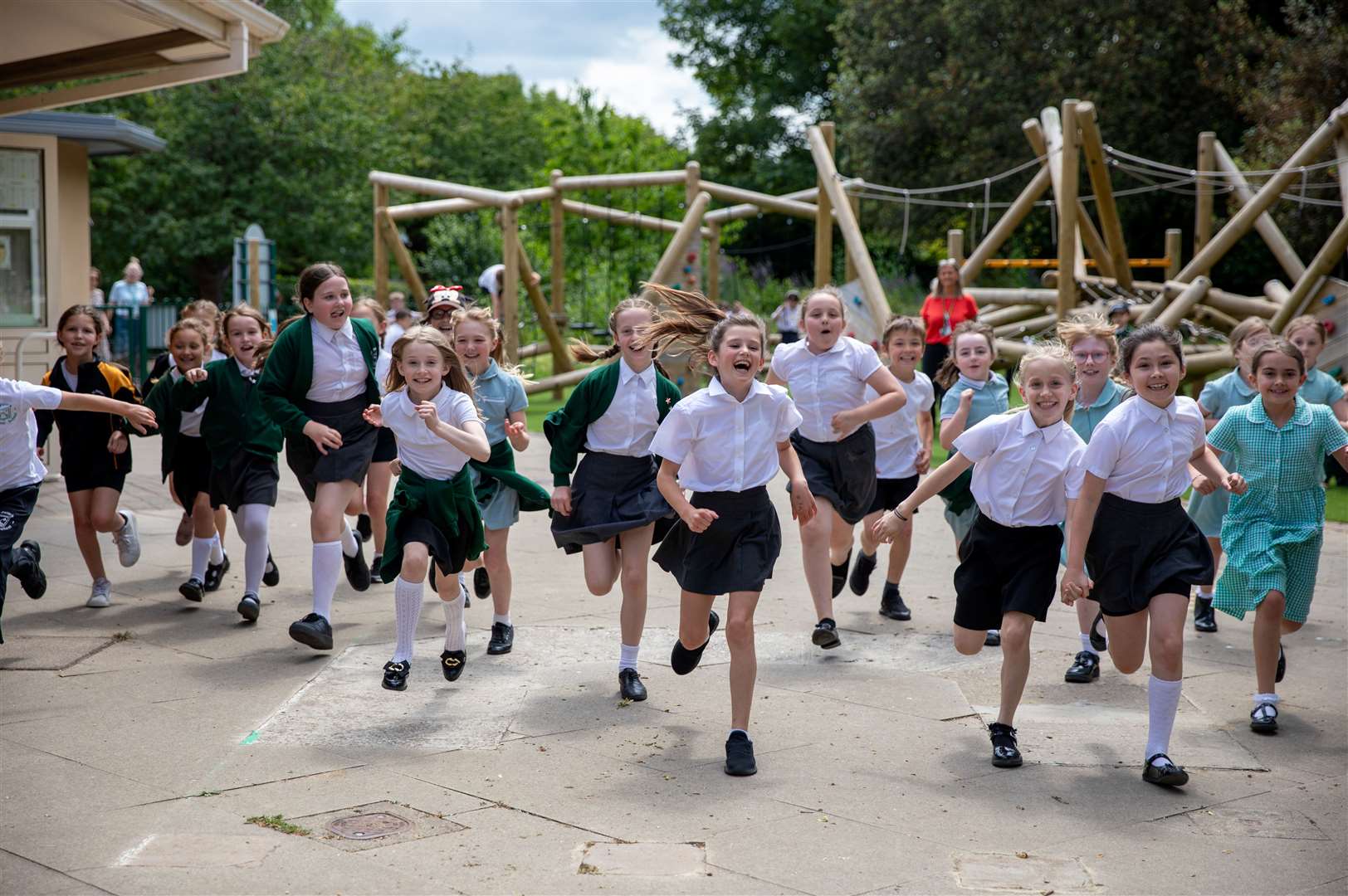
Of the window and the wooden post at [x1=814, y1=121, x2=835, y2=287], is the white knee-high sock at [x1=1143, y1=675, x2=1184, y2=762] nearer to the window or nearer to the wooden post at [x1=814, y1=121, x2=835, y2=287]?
the window

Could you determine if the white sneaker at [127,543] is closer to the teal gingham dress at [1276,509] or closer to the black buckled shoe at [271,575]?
the black buckled shoe at [271,575]

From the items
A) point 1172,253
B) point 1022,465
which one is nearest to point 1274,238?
point 1172,253

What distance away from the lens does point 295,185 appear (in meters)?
36.1

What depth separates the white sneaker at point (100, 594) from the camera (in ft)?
25.7

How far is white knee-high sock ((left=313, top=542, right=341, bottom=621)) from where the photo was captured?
271 inches

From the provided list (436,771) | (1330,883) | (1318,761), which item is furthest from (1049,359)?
(436,771)

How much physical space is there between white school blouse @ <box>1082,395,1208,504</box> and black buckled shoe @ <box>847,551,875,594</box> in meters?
2.73

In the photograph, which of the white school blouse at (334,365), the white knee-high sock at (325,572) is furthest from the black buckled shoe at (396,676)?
the white school blouse at (334,365)

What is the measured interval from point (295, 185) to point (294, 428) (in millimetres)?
30804

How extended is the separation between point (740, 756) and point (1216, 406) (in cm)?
390

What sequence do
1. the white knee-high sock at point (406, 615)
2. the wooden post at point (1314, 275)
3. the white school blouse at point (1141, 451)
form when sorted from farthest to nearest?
the wooden post at point (1314, 275) → the white knee-high sock at point (406, 615) → the white school blouse at point (1141, 451)

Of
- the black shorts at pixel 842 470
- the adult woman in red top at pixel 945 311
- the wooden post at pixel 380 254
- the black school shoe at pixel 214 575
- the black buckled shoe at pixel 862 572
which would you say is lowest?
the black school shoe at pixel 214 575

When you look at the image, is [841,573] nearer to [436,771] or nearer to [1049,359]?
[1049,359]

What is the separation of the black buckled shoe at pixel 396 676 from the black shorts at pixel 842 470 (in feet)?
7.48
